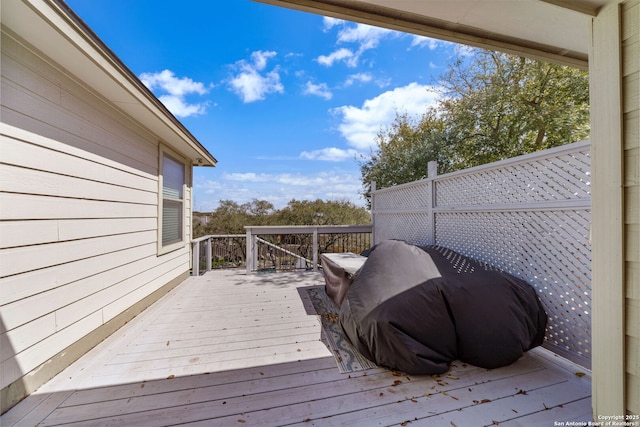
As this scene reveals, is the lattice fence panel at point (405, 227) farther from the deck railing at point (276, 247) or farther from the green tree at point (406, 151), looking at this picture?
the green tree at point (406, 151)

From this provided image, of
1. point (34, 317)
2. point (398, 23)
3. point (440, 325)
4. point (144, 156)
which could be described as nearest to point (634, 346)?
point (440, 325)

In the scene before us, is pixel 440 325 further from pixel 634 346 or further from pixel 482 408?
pixel 634 346

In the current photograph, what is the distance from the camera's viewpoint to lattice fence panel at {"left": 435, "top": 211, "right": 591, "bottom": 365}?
1.93 meters

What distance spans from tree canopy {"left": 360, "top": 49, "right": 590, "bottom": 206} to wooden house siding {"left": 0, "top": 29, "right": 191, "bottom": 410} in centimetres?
606

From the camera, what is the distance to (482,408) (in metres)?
1.58

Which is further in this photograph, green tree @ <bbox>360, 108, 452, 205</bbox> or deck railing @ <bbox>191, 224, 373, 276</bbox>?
green tree @ <bbox>360, 108, 452, 205</bbox>

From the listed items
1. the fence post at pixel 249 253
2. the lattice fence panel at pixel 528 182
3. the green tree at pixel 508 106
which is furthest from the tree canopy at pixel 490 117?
the fence post at pixel 249 253

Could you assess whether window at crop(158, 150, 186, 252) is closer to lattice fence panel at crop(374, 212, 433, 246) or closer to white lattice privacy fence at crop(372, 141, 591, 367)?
lattice fence panel at crop(374, 212, 433, 246)

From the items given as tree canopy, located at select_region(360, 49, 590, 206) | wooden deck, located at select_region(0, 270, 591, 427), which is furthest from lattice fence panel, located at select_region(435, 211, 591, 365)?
tree canopy, located at select_region(360, 49, 590, 206)

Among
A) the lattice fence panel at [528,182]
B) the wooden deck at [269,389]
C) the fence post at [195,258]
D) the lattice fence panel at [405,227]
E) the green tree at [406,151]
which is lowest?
the wooden deck at [269,389]

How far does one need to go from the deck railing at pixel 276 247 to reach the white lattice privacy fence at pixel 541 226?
2897 millimetres

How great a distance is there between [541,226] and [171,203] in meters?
5.19

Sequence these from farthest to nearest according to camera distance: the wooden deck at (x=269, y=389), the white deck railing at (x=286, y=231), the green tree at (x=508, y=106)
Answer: the white deck railing at (x=286, y=231), the green tree at (x=508, y=106), the wooden deck at (x=269, y=389)

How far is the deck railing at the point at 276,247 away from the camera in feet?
17.8
